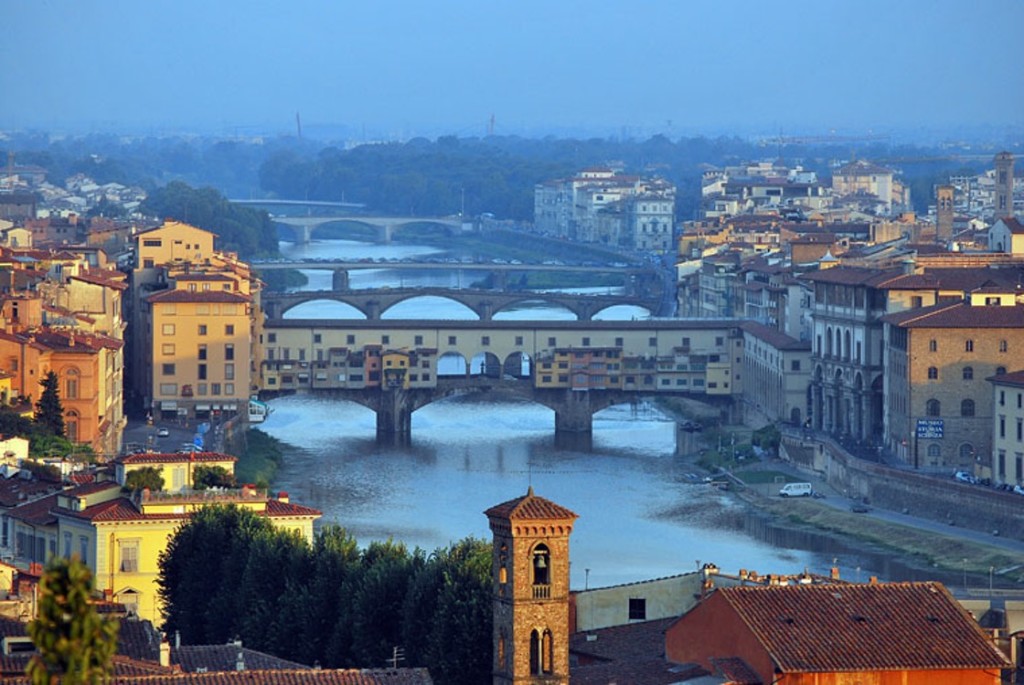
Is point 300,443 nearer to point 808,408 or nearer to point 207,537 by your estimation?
point 808,408

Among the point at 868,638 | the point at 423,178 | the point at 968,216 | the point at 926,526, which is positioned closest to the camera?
the point at 868,638

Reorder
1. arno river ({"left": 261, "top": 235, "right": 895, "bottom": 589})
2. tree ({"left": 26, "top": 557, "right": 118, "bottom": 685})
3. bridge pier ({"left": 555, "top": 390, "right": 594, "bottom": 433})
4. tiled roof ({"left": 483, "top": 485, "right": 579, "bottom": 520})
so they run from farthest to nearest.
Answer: bridge pier ({"left": 555, "top": 390, "right": 594, "bottom": 433}) → arno river ({"left": 261, "top": 235, "right": 895, "bottom": 589}) → tiled roof ({"left": 483, "top": 485, "right": 579, "bottom": 520}) → tree ({"left": 26, "top": 557, "right": 118, "bottom": 685})

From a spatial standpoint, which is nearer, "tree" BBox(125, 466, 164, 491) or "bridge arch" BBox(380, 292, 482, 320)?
"tree" BBox(125, 466, 164, 491)

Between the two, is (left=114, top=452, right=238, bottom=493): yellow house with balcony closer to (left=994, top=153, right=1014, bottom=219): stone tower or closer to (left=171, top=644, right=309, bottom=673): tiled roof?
(left=171, top=644, right=309, bottom=673): tiled roof

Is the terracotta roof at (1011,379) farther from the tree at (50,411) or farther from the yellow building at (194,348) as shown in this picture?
the yellow building at (194,348)

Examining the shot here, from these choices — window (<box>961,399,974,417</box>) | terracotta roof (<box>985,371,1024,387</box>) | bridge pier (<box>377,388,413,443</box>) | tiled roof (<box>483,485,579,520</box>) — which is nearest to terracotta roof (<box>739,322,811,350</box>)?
bridge pier (<box>377,388,413,443</box>)

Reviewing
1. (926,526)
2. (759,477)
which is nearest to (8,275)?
(759,477)

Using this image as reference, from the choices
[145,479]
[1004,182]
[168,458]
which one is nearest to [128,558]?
[145,479]
